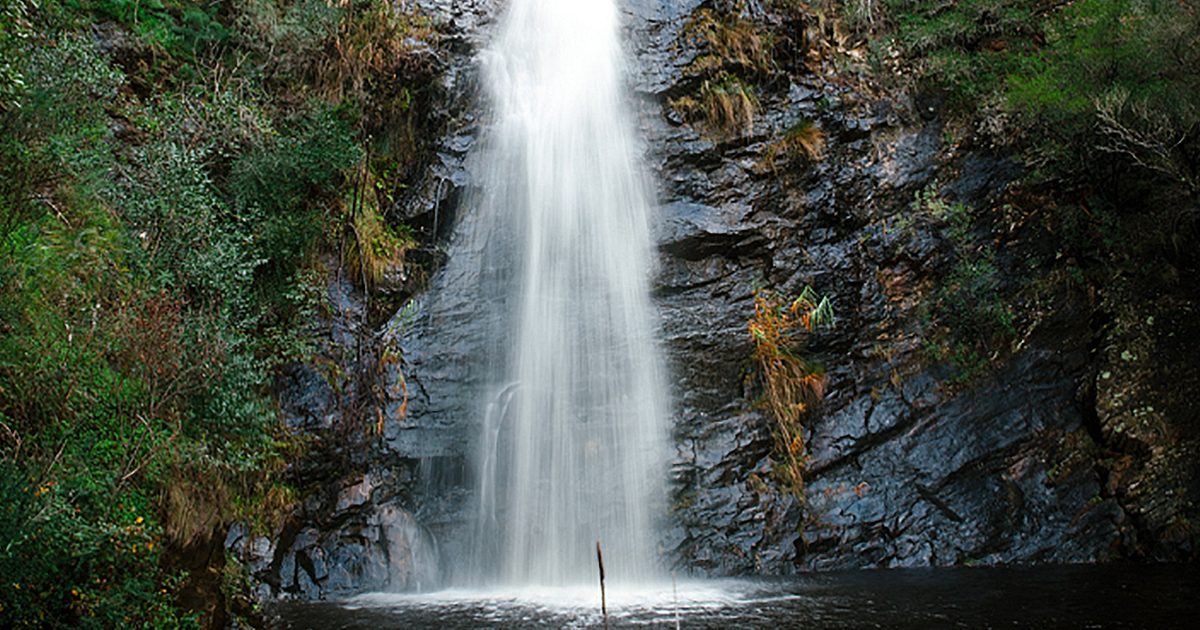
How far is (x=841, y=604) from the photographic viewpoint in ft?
22.8

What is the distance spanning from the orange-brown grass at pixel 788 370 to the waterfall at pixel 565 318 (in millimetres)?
1409

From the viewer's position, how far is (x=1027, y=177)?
1127 cm

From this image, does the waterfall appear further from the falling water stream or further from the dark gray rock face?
the dark gray rock face

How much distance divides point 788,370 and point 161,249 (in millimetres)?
7454

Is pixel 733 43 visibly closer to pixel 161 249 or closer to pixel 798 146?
pixel 798 146

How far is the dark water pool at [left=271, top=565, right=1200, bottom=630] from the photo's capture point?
20.2ft

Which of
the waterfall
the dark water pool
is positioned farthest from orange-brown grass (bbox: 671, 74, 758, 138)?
the dark water pool

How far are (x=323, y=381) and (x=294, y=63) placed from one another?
16.3ft

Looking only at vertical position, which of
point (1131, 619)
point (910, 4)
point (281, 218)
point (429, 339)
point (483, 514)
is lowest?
point (1131, 619)

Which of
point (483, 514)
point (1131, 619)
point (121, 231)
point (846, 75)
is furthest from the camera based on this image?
point (846, 75)

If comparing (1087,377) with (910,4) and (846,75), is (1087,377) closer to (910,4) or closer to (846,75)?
(846,75)

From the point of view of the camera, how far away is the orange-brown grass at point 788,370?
1004 centimetres

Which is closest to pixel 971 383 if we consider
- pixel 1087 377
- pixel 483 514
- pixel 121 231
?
pixel 1087 377

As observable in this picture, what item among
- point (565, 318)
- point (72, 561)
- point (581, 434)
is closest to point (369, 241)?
point (565, 318)
